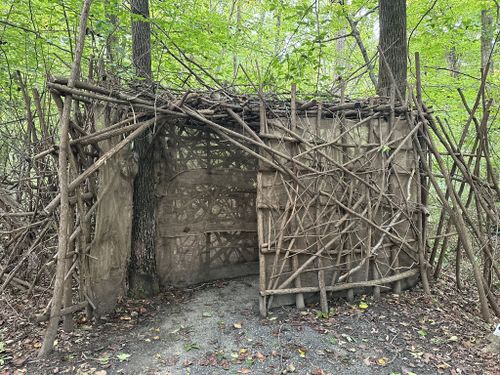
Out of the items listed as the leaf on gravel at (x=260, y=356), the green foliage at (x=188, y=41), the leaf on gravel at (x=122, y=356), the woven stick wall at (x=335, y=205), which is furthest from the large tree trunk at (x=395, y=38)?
the leaf on gravel at (x=122, y=356)

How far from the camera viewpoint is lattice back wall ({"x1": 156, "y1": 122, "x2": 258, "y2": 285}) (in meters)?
5.41

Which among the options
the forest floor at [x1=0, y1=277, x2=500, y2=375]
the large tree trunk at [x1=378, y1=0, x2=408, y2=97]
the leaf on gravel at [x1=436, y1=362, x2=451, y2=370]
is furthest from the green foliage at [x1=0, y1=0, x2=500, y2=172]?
the leaf on gravel at [x1=436, y1=362, x2=451, y2=370]

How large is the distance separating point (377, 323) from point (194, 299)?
2510mm

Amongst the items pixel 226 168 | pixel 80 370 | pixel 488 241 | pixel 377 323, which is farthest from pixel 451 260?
pixel 80 370

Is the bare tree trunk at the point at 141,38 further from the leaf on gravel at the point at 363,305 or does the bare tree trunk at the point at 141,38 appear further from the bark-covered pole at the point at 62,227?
the leaf on gravel at the point at 363,305

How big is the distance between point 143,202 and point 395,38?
464cm

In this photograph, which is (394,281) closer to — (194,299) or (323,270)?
(323,270)

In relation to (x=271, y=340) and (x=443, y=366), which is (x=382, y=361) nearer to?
(x=443, y=366)

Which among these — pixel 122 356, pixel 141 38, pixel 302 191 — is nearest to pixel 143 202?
pixel 122 356

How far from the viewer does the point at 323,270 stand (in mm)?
4391

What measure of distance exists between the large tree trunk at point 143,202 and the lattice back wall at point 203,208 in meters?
0.26

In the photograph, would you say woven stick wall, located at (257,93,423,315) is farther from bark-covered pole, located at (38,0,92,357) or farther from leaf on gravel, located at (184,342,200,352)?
bark-covered pole, located at (38,0,92,357)

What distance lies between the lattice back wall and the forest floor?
3.24 ft

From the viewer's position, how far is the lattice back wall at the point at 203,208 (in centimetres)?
541
